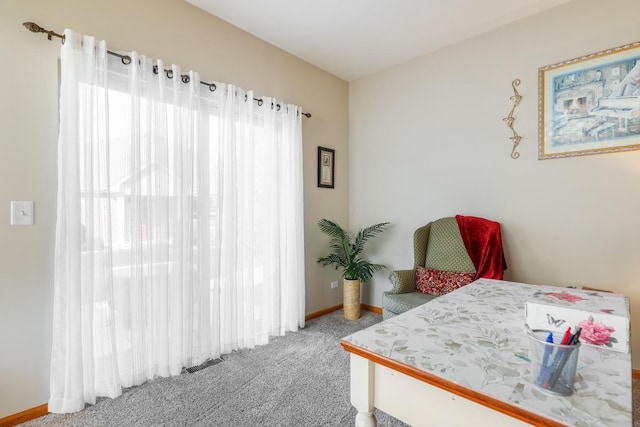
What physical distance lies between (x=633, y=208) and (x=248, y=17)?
3.27 meters

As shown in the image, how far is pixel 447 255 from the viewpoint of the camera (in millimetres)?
2725

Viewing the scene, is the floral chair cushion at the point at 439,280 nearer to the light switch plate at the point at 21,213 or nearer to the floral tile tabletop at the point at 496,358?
the floral tile tabletop at the point at 496,358

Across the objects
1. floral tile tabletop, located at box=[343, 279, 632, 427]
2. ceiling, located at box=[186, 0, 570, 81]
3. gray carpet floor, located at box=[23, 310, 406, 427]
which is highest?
ceiling, located at box=[186, 0, 570, 81]

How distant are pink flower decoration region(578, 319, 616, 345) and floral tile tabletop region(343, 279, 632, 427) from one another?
3 cm

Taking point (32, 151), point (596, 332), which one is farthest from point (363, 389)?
point (32, 151)

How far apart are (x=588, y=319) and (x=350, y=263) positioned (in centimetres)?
231

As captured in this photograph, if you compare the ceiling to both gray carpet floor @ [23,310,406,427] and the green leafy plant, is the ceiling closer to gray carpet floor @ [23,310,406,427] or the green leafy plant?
the green leafy plant

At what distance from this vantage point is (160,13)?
7.20ft

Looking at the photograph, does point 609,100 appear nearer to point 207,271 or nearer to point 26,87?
point 207,271

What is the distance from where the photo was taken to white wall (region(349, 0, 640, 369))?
221cm

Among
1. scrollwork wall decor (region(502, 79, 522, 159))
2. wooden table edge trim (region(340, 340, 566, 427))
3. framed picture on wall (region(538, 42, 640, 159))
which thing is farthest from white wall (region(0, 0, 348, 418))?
framed picture on wall (region(538, 42, 640, 159))

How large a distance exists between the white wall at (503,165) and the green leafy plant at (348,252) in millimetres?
237

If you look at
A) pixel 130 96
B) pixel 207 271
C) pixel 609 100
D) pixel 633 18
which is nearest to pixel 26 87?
pixel 130 96

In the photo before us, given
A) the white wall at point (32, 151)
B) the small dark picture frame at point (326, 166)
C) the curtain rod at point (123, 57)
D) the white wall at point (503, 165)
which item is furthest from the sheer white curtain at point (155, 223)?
the white wall at point (503, 165)
